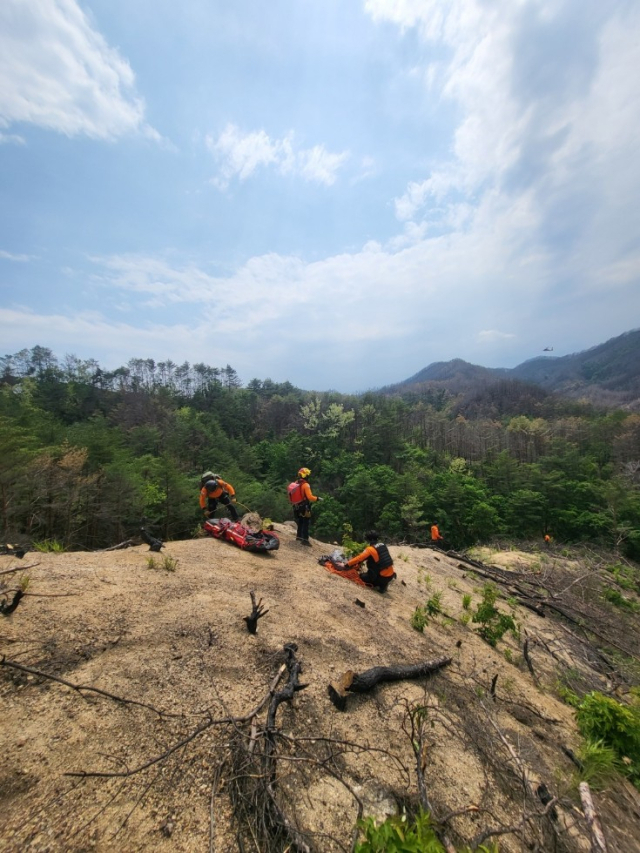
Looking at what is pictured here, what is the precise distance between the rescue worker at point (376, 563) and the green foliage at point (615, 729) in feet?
11.5

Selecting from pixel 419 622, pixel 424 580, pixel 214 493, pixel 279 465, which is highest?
pixel 214 493

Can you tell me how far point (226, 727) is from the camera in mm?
2707

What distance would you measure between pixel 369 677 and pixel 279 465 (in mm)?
39113

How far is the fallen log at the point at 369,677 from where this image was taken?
3262mm

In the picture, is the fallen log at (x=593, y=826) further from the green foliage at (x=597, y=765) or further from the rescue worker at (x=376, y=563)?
the rescue worker at (x=376, y=563)

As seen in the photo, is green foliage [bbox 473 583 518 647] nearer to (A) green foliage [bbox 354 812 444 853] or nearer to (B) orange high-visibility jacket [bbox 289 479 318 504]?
(B) orange high-visibility jacket [bbox 289 479 318 504]

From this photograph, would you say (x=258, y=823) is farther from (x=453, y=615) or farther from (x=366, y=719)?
(x=453, y=615)

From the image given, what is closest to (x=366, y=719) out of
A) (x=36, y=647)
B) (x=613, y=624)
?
(x=36, y=647)

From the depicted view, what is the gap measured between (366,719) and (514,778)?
1317mm

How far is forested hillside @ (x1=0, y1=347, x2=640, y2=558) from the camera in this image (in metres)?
17.8

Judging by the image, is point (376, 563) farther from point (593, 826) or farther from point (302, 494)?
point (593, 826)

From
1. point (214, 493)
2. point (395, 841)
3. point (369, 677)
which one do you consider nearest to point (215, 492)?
point (214, 493)

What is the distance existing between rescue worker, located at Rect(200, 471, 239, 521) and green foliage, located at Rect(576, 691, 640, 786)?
663 centimetres

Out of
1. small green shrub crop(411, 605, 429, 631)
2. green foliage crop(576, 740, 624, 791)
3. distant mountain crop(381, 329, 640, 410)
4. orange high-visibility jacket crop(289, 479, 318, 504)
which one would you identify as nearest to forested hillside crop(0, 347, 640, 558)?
orange high-visibility jacket crop(289, 479, 318, 504)
